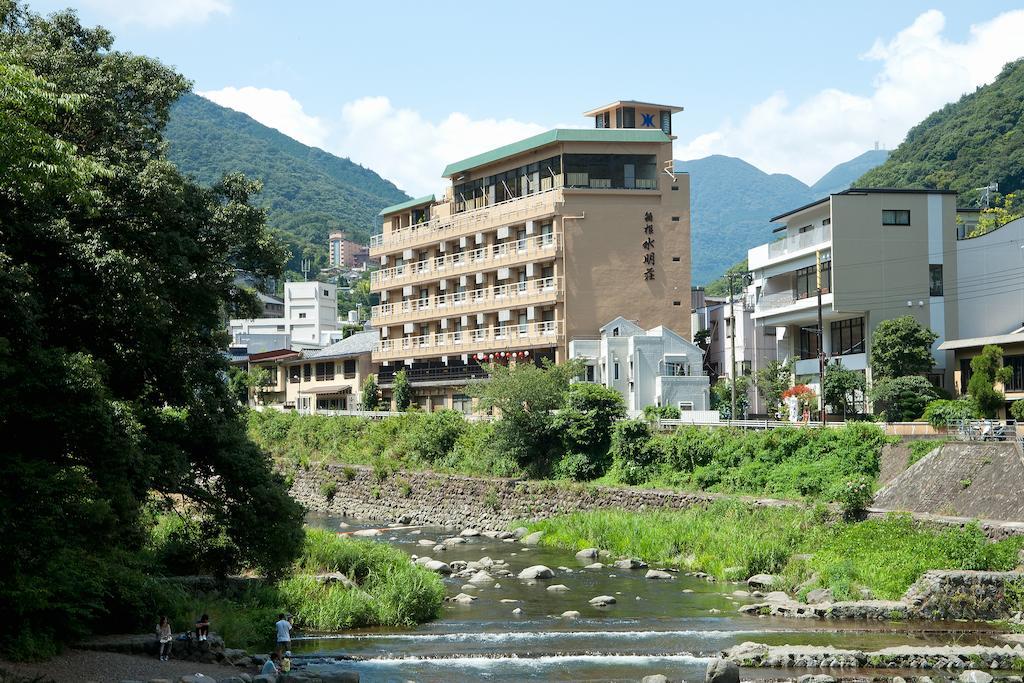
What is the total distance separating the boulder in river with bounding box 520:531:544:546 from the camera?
4428 cm

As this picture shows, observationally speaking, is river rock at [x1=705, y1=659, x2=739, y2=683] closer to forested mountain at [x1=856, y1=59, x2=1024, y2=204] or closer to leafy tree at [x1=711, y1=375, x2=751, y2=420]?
leafy tree at [x1=711, y1=375, x2=751, y2=420]

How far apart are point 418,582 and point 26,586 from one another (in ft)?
40.4

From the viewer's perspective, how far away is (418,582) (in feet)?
98.0

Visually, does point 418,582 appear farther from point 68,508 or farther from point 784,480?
point 784,480

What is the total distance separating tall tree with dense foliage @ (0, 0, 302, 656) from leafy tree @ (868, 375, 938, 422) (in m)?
32.3

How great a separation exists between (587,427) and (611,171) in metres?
21.9

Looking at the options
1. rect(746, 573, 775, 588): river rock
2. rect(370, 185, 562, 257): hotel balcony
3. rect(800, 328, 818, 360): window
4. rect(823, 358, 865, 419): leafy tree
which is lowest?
rect(746, 573, 775, 588): river rock

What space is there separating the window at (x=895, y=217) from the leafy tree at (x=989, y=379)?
451 inches

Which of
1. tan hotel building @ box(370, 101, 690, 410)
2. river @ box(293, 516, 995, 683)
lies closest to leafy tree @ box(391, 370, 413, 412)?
tan hotel building @ box(370, 101, 690, 410)

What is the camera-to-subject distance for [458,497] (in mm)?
54375

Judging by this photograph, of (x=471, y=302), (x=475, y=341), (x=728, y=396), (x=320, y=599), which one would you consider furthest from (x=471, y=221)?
(x=320, y=599)

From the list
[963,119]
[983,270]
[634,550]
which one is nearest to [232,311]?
[634,550]

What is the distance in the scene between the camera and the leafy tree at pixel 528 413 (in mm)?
53094

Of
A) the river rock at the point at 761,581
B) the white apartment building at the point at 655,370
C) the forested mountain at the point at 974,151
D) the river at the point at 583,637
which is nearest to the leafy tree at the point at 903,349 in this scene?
the white apartment building at the point at 655,370
